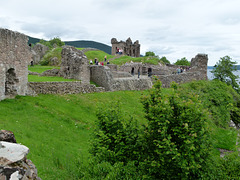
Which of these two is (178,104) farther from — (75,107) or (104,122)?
(75,107)

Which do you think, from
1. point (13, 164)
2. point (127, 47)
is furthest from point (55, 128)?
point (127, 47)

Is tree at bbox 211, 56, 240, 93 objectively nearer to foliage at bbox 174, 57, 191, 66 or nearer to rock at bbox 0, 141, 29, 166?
rock at bbox 0, 141, 29, 166

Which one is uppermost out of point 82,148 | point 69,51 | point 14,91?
point 69,51

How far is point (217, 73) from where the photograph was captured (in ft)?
139

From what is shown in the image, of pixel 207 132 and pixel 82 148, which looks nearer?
pixel 207 132

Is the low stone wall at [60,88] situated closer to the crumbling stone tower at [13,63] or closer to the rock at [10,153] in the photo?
the crumbling stone tower at [13,63]

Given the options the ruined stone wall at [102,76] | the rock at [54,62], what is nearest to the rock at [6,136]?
the ruined stone wall at [102,76]

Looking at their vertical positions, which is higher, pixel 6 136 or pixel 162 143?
pixel 6 136

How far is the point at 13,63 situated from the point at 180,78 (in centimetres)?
2639

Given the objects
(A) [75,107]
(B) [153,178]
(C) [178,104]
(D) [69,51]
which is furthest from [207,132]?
(D) [69,51]

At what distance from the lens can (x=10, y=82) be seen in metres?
17.4

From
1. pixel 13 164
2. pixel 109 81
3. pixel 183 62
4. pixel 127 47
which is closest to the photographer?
pixel 13 164

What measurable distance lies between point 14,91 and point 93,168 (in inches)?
462

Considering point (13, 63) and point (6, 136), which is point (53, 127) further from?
point (6, 136)
